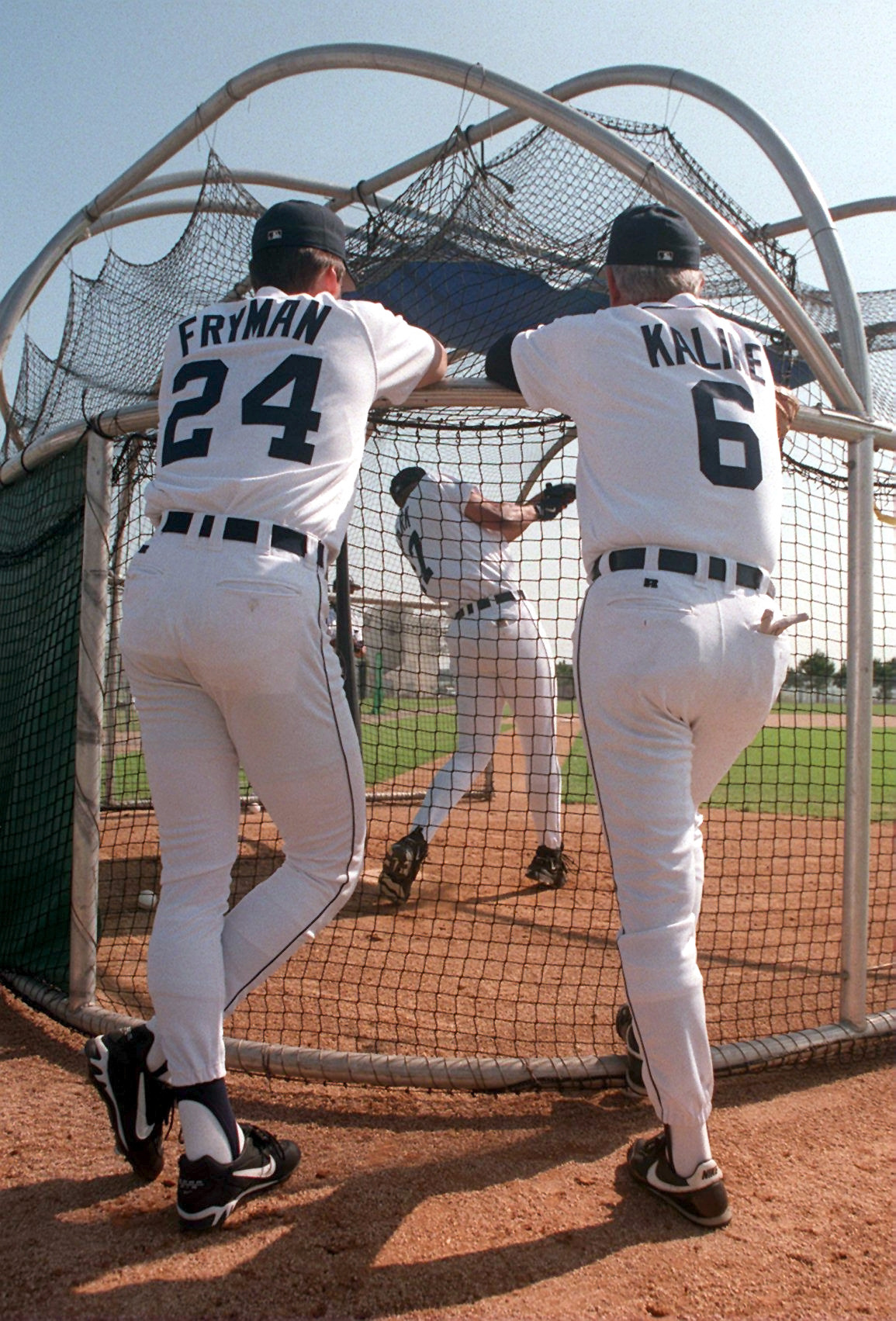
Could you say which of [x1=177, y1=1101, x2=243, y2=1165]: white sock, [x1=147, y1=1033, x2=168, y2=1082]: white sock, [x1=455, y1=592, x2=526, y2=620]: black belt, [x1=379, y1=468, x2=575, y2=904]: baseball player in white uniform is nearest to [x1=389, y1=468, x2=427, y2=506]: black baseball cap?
[x1=379, y1=468, x2=575, y2=904]: baseball player in white uniform

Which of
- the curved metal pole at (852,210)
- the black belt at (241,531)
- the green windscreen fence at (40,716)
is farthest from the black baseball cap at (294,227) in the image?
the curved metal pole at (852,210)

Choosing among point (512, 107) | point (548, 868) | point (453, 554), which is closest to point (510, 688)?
point (453, 554)

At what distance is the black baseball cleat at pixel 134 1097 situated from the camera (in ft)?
6.22

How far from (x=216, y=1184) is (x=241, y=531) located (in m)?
1.26

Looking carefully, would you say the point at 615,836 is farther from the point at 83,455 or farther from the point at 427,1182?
the point at 83,455

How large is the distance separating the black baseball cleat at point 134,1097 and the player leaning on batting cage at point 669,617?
1005 millimetres

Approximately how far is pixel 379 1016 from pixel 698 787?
1.45 meters

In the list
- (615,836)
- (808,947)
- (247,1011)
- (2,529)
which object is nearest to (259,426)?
(615,836)

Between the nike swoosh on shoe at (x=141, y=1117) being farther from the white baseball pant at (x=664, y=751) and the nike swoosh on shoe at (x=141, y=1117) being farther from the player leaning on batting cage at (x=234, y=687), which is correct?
the white baseball pant at (x=664, y=751)

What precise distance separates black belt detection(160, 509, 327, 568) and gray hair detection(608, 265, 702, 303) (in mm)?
925

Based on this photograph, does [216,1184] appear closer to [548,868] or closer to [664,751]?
[664,751]

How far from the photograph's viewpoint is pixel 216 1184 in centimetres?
174

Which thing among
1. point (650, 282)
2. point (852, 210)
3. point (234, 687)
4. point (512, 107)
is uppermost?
point (852, 210)

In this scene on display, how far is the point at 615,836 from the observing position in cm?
184
